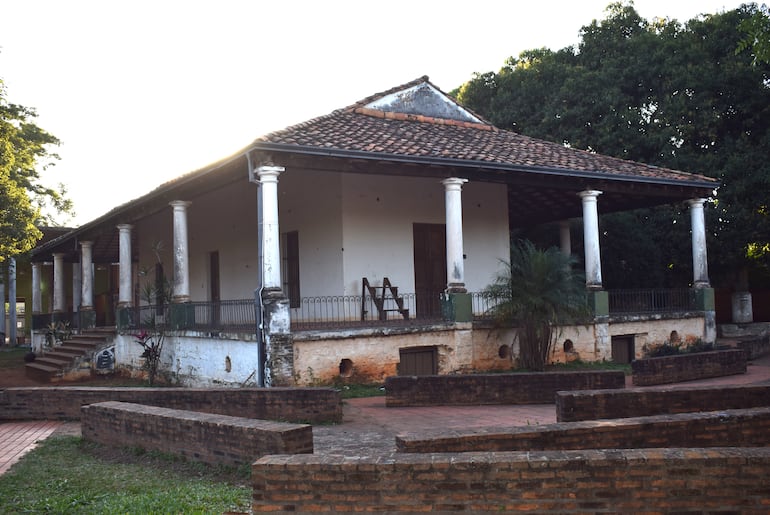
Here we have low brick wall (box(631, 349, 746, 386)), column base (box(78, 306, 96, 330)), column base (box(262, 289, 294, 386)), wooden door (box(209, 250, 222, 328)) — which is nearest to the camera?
column base (box(262, 289, 294, 386))

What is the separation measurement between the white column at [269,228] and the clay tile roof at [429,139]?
1.82 feet

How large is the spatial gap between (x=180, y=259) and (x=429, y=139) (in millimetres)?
5814

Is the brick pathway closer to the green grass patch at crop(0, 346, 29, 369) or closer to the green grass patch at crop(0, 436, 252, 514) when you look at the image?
→ the green grass patch at crop(0, 436, 252, 514)

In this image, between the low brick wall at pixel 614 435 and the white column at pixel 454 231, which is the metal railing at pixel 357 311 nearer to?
the white column at pixel 454 231

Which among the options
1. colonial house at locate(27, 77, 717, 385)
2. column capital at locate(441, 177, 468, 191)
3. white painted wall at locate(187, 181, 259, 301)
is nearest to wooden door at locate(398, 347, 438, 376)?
colonial house at locate(27, 77, 717, 385)

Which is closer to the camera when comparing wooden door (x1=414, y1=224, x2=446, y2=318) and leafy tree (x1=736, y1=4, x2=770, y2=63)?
leafy tree (x1=736, y1=4, x2=770, y2=63)

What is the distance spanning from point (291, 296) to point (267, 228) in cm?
485

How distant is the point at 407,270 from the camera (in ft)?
52.7

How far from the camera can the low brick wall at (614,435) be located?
228 inches

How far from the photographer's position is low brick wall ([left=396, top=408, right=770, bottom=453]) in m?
5.80

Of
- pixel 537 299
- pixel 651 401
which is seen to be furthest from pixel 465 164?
pixel 651 401

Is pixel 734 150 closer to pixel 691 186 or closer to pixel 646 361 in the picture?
pixel 691 186

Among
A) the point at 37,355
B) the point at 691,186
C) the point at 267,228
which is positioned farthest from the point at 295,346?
the point at 37,355

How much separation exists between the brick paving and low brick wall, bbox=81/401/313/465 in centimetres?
95
